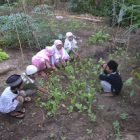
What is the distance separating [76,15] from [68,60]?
2743 millimetres

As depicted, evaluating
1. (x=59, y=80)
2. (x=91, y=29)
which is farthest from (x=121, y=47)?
(x=59, y=80)

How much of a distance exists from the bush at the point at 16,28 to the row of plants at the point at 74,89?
114cm

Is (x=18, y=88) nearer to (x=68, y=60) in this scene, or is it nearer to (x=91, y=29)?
(x=68, y=60)

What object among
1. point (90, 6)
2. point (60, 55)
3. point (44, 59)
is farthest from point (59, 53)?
point (90, 6)

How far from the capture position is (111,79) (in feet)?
18.5

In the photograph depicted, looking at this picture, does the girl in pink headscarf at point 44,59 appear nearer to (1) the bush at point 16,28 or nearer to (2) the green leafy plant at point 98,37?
(1) the bush at point 16,28

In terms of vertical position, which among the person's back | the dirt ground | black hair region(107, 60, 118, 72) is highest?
black hair region(107, 60, 118, 72)

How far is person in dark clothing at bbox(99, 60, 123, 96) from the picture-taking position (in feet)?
18.4

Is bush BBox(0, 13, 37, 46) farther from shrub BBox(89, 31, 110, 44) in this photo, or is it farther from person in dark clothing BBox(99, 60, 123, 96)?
person in dark clothing BBox(99, 60, 123, 96)

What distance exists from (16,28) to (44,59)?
1.03 meters

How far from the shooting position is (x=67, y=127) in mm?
5035

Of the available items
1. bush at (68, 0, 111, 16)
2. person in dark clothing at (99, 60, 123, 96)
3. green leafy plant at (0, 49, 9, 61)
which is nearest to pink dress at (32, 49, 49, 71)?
green leafy plant at (0, 49, 9, 61)

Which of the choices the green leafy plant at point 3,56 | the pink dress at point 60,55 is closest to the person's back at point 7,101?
the pink dress at point 60,55

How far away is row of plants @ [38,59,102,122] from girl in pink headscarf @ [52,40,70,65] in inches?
5.7
